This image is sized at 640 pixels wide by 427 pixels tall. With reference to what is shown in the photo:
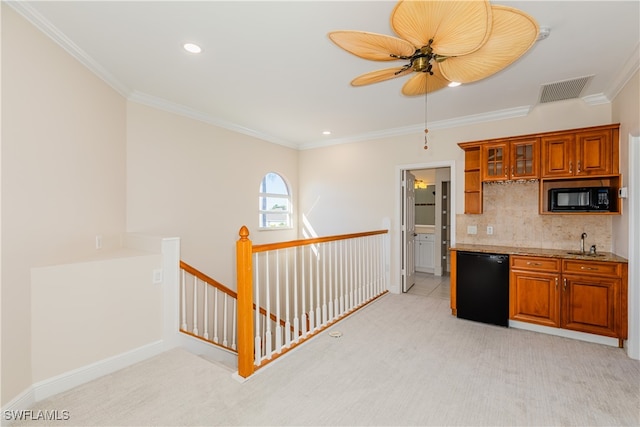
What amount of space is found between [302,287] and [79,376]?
75.9 inches

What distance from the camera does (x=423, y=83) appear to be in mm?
2389

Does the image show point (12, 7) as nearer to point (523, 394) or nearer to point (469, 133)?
point (523, 394)

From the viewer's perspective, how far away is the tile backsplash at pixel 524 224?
3402mm

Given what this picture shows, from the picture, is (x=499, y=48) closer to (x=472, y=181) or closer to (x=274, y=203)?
(x=472, y=181)

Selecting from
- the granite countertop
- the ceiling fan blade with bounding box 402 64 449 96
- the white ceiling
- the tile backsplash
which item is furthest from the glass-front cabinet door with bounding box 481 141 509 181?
the ceiling fan blade with bounding box 402 64 449 96

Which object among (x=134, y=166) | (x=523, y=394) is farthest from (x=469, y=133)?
(x=134, y=166)

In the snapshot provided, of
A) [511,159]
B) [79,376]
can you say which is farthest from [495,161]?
[79,376]

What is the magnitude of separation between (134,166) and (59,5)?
1.72 m

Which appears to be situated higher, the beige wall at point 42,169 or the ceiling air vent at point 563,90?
the ceiling air vent at point 563,90

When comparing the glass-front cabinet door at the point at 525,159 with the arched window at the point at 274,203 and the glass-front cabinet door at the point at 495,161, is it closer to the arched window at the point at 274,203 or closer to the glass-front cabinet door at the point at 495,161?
the glass-front cabinet door at the point at 495,161

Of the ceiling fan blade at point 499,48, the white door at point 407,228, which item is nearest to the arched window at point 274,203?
the white door at point 407,228

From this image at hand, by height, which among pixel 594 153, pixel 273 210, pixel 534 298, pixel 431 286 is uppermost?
pixel 594 153

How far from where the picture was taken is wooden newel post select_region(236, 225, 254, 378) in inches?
91.0

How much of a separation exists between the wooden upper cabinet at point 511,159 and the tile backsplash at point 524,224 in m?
0.35
